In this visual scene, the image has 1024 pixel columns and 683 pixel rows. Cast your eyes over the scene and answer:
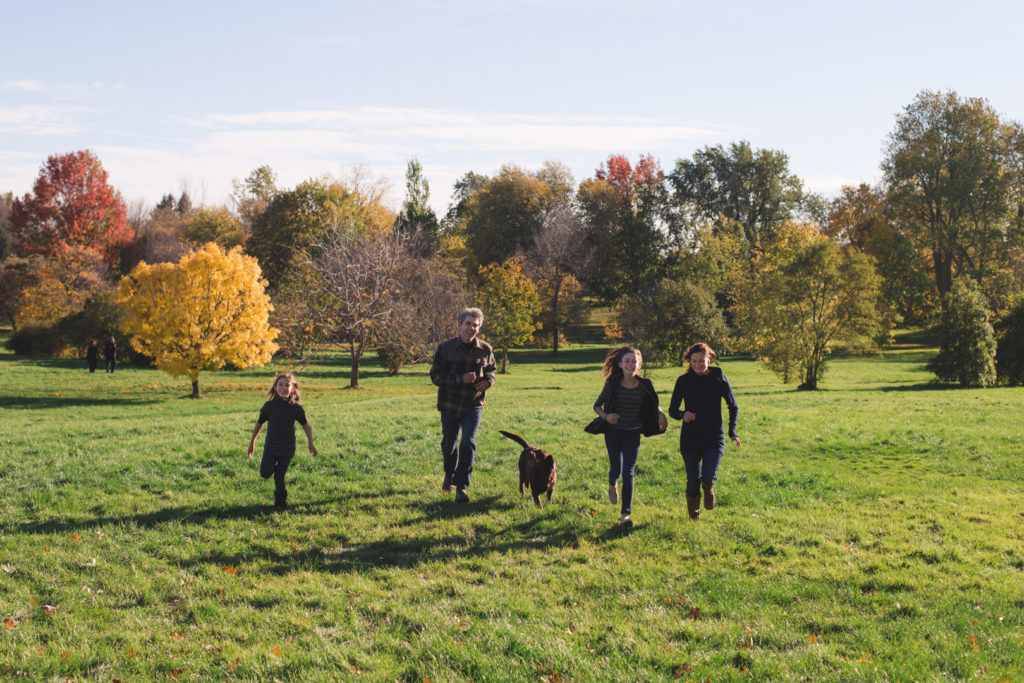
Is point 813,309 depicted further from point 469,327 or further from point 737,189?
point 737,189

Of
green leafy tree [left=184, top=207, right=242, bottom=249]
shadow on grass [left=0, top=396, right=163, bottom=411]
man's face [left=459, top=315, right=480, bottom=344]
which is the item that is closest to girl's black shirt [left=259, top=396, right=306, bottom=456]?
man's face [left=459, top=315, right=480, bottom=344]

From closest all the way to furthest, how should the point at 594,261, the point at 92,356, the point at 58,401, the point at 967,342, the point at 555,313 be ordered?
the point at 58,401
the point at 967,342
the point at 92,356
the point at 555,313
the point at 594,261

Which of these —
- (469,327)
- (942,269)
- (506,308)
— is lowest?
(469,327)

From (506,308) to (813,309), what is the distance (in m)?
21.0

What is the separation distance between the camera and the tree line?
29656 mm

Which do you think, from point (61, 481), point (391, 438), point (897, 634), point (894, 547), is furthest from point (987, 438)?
point (61, 481)

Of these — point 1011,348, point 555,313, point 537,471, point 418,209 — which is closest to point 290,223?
point 418,209

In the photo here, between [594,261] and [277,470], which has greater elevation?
[594,261]

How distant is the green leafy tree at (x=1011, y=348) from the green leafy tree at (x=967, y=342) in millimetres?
1047

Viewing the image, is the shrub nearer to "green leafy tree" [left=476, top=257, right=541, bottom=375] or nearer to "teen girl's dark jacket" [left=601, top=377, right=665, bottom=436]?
"green leafy tree" [left=476, top=257, right=541, bottom=375]

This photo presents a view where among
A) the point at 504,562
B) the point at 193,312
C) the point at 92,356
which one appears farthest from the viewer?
the point at 92,356

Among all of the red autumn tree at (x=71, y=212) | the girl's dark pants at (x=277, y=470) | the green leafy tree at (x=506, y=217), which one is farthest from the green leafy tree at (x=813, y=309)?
the red autumn tree at (x=71, y=212)

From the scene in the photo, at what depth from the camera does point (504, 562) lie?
7324mm

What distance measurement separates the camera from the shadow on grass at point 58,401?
A: 25.0 meters
